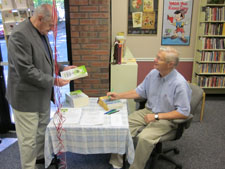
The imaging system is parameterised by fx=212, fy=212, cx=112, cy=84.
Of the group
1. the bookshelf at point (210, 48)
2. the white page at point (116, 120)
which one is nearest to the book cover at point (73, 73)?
the white page at point (116, 120)

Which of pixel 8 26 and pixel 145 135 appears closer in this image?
pixel 145 135

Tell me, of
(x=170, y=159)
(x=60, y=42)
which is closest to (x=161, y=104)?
(x=170, y=159)

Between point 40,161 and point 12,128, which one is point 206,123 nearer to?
point 40,161

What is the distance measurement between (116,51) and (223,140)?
1.74 metres

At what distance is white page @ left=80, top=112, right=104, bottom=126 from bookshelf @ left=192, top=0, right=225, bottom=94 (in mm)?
2638

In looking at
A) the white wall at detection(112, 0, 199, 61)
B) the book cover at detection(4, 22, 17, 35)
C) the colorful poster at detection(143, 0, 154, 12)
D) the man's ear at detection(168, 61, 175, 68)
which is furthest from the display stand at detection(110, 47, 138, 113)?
the colorful poster at detection(143, 0, 154, 12)

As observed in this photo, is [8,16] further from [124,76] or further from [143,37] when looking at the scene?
[143,37]

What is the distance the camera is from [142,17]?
382cm

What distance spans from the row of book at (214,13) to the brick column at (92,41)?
6.56 ft

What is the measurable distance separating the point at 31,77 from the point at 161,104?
3.83 feet

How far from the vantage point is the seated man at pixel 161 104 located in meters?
1.84

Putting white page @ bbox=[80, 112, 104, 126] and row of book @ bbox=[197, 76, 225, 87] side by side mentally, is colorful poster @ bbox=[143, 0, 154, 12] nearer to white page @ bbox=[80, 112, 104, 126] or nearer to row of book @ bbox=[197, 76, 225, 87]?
row of book @ bbox=[197, 76, 225, 87]

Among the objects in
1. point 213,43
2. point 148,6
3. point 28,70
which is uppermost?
point 148,6

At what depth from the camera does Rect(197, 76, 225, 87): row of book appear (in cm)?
388
